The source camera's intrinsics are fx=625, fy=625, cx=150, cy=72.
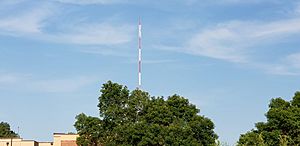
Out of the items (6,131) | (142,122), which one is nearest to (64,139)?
(142,122)

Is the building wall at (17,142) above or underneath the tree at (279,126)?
above

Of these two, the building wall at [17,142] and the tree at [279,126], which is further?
the building wall at [17,142]

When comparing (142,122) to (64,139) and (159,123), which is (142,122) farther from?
(64,139)

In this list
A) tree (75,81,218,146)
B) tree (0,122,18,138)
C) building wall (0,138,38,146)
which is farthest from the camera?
tree (0,122,18,138)

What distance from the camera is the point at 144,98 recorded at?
2660 inches

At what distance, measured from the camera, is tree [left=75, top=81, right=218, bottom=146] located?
2437 inches

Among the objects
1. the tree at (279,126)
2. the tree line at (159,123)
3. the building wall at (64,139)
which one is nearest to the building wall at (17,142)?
the building wall at (64,139)

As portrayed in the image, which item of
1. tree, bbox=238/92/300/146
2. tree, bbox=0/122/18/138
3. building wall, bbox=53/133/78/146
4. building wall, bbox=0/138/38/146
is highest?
tree, bbox=0/122/18/138

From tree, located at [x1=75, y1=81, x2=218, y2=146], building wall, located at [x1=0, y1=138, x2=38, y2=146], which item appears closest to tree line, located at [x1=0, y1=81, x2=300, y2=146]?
tree, located at [x1=75, y1=81, x2=218, y2=146]

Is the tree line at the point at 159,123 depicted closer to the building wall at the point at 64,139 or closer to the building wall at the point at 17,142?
the building wall at the point at 64,139

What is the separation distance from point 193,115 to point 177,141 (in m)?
4.52

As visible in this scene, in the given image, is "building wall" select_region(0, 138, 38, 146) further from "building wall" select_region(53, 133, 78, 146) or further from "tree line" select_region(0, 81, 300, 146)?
"tree line" select_region(0, 81, 300, 146)

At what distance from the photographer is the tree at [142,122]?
61.9m

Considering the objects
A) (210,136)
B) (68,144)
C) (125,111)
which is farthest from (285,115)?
(68,144)
